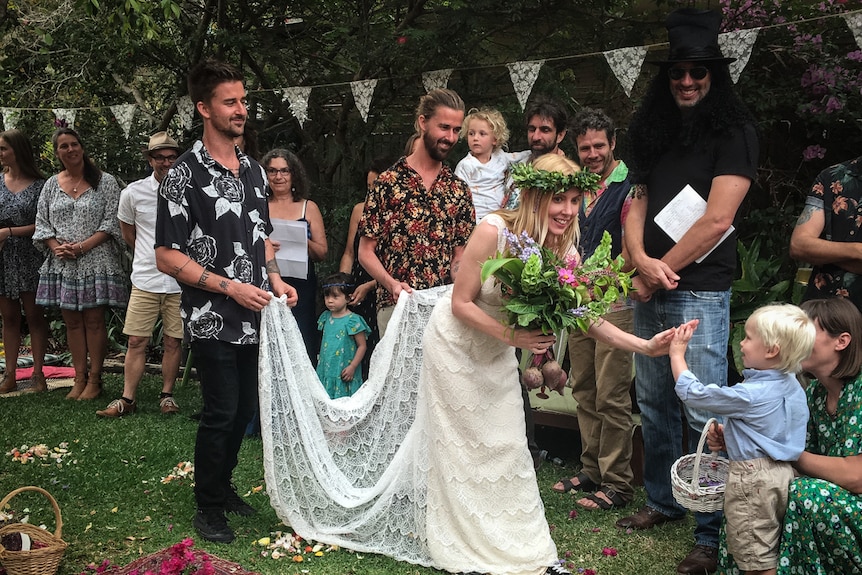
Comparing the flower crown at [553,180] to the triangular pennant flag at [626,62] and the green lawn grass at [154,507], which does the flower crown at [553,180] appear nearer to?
the green lawn grass at [154,507]

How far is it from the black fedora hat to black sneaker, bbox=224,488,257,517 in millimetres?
2916

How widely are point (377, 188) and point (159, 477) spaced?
2.14 m

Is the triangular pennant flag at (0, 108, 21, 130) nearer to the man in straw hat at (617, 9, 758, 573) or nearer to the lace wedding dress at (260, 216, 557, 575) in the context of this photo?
the lace wedding dress at (260, 216, 557, 575)

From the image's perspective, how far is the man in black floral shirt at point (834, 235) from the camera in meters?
3.85

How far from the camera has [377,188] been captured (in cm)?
453

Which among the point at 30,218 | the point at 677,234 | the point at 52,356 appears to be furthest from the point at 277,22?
the point at 677,234

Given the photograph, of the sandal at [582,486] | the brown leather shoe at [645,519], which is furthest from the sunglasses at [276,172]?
the brown leather shoe at [645,519]

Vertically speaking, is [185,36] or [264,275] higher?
[185,36]

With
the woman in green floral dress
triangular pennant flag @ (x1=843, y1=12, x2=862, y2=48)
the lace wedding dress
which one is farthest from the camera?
triangular pennant flag @ (x1=843, y1=12, x2=862, y2=48)

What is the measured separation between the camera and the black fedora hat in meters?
3.71

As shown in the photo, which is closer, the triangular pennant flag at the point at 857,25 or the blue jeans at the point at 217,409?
the blue jeans at the point at 217,409

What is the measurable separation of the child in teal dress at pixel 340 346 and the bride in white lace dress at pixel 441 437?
4.79ft

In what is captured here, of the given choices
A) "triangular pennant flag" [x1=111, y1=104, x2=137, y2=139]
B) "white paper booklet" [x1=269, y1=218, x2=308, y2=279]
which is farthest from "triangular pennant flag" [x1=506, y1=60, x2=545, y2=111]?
"triangular pennant flag" [x1=111, y1=104, x2=137, y2=139]

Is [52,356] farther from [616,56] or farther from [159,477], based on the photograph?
[616,56]
